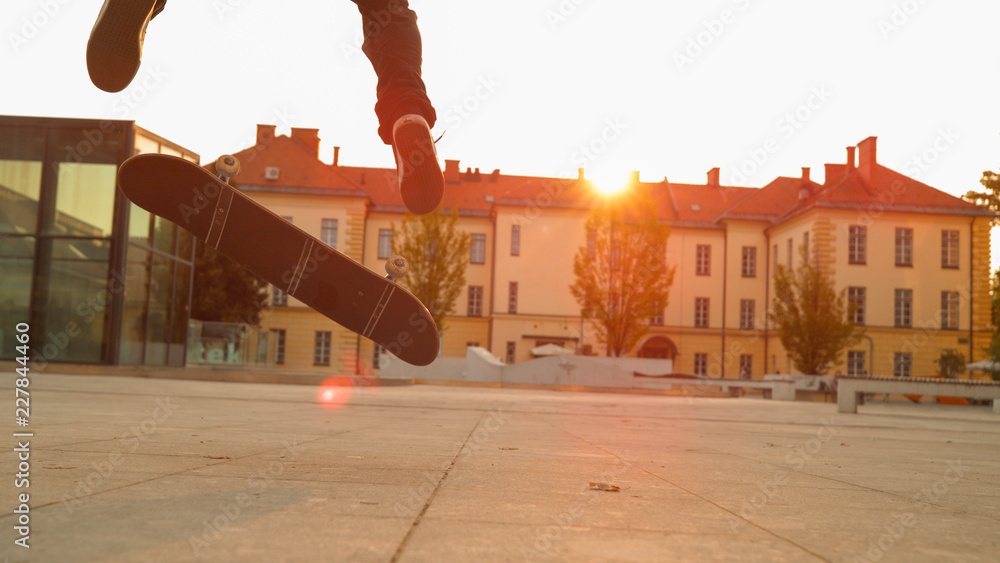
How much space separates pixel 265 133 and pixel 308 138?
241cm

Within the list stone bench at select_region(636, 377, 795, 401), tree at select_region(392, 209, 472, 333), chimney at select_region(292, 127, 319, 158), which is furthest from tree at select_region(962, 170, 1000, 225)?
chimney at select_region(292, 127, 319, 158)

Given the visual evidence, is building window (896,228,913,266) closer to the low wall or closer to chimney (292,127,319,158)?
the low wall

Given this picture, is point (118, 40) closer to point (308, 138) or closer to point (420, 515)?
point (420, 515)

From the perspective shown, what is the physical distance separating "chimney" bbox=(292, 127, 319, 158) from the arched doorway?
21223mm

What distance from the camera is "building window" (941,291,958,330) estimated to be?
3934 centimetres

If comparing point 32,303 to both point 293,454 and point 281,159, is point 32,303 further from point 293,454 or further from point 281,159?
point 281,159

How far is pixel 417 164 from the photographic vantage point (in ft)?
10.5

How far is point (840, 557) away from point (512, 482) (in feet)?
3.72

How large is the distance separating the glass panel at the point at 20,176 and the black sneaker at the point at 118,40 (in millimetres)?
15812

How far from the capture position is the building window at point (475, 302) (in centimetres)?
4469

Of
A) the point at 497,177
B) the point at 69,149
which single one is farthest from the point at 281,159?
the point at 69,149

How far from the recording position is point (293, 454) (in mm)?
3104

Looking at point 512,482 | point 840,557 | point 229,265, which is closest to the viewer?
point 840,557

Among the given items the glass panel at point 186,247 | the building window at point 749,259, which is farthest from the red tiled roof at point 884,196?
the glass panel at point 186,247
